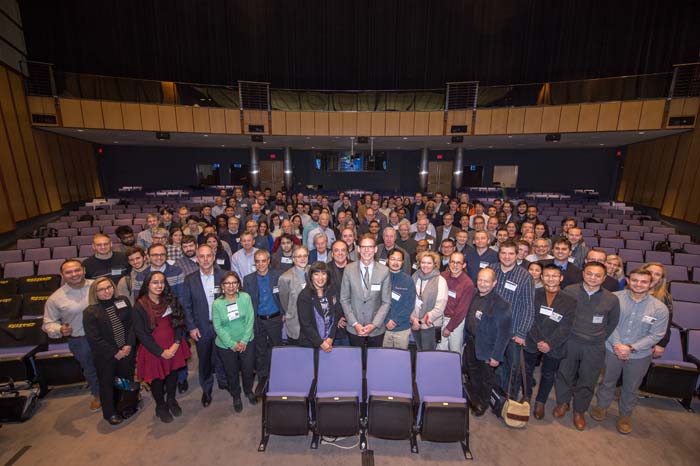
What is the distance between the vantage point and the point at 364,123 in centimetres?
1291

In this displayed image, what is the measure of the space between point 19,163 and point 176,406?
10816mm

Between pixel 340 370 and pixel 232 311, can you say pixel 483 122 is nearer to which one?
pixel 340 370

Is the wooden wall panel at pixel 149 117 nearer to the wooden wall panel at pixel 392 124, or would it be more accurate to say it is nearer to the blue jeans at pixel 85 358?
the wooden wall panel at pixel 392 124

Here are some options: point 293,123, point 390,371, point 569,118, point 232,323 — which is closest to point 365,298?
point 390,371

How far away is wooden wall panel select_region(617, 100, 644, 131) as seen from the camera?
1045cm

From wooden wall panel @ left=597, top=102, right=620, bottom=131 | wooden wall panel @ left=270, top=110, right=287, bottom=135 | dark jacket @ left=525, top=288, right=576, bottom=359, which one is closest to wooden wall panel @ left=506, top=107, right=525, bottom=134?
wooden wall panel @ left=597, top=102, right=620, bottom=131

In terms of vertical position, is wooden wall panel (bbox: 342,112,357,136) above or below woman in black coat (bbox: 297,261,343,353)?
above

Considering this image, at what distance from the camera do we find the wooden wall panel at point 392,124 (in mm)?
12766

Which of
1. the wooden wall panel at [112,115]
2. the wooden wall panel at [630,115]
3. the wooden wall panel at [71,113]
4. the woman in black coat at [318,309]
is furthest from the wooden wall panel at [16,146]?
the wooden wall panel at [630,115]

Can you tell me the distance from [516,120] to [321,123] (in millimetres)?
7572

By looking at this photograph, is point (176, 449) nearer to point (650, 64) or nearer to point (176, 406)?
point (176, 406)

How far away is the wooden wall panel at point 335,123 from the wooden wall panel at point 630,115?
9.89m

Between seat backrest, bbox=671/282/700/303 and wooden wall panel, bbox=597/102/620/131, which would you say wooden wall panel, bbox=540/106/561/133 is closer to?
wooden wall panel, bbox=597/102/620/131

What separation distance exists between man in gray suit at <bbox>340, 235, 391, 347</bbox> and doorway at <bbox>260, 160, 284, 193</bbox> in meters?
17.0
